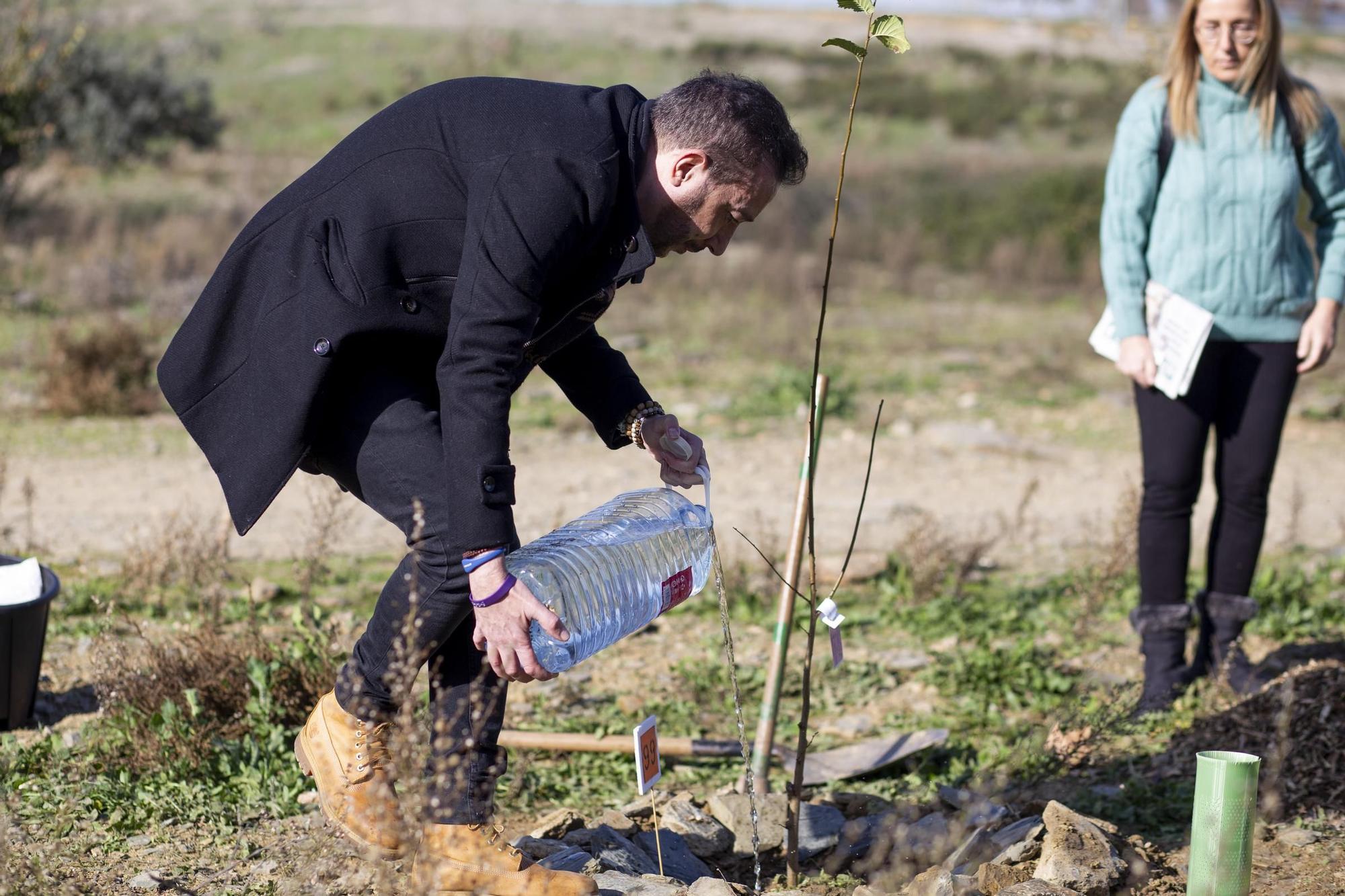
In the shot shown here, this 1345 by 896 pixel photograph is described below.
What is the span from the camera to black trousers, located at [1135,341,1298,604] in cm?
396

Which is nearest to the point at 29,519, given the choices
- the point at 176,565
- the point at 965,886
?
the point at 176,565

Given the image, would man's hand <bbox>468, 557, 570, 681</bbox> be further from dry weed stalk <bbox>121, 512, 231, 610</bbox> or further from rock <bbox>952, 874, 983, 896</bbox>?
dry weed stalk <bbox>121, 512, 231, 610</bbox>

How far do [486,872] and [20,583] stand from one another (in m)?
1.85

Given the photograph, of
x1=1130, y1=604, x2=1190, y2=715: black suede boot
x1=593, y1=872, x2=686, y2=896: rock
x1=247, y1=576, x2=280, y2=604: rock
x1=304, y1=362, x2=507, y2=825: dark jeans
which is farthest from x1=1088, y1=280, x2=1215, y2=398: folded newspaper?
x1=247, y1=576, x2=280, y2=604: rock

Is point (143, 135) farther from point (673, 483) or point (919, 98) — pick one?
point (919, 98)

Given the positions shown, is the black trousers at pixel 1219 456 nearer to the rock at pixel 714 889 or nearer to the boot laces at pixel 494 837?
the rock at pixel 714 889

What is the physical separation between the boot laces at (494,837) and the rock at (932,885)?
80cm

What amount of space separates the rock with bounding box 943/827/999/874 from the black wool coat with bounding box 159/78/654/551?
1327 mm

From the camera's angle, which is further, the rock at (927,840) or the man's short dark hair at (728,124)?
the rock at (927,840)

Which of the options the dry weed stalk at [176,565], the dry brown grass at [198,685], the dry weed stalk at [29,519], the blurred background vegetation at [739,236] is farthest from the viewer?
the blurred background vegetation at [739,236]

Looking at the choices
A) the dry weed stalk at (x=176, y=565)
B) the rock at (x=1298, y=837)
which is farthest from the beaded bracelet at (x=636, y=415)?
the dry weed stalk at (x=176, y=565)

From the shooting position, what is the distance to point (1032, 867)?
9.50 ft

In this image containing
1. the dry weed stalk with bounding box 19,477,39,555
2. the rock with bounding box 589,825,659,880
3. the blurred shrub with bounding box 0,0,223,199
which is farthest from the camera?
the blurred shrub with bounding box 0,0,223,199

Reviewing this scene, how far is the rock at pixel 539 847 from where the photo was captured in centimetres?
295
